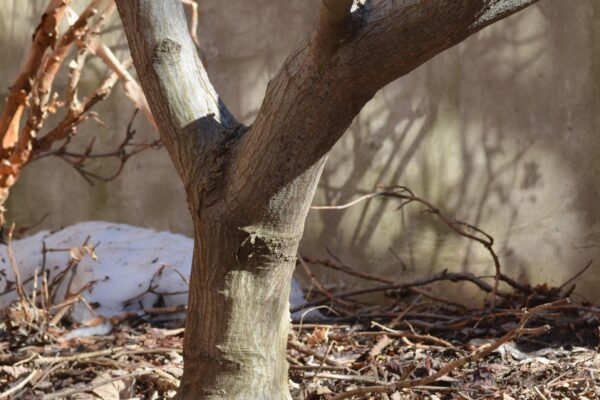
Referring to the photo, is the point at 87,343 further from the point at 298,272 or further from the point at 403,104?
the point at 403,104

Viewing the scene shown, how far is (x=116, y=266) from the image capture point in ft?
13.3

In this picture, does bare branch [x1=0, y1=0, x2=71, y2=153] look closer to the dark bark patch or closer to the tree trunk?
the dark bark patch

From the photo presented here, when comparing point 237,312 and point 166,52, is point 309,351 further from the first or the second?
point 166,52

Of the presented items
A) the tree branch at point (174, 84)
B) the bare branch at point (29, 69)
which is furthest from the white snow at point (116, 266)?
the tree branch at point (174, 84)

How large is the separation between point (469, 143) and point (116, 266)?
1.84m

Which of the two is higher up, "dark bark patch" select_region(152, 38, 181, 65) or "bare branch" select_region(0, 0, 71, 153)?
"bare branch" select_region(0, 0, 71, 153)

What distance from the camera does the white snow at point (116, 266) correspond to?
3887 mm

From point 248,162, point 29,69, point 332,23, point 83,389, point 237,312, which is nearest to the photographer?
point 332,23

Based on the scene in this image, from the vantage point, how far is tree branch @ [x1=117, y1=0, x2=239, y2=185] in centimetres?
200

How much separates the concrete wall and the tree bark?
216 centimetres

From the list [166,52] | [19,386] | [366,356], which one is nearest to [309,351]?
[366,356]

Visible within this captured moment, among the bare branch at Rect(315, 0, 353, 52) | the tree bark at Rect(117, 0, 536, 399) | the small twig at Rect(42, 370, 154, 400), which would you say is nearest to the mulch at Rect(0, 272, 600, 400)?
the small twig at Rect(42, 370, 154, 400)

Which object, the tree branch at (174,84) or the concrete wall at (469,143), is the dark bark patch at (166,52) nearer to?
the tree branch at (174,84)

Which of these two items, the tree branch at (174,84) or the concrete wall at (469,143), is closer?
the tree branch at (174,84)
